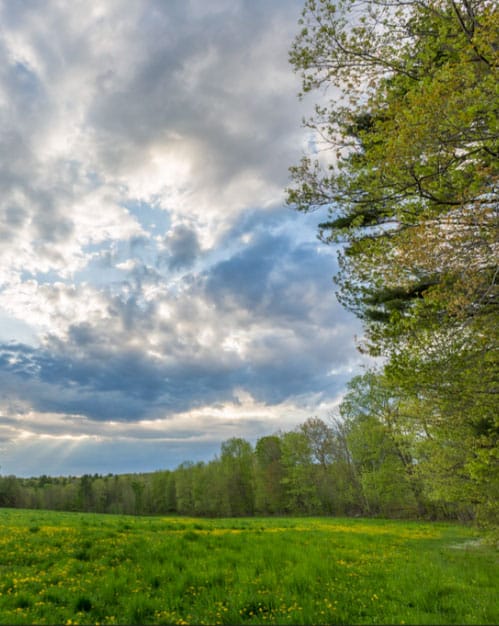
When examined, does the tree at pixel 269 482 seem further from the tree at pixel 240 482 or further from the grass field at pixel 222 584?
the grass field at pixel 222 584

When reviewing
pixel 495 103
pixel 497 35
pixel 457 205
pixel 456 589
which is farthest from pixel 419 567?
pixel 497 35

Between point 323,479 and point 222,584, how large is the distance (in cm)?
4976

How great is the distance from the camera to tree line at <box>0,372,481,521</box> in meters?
31.5

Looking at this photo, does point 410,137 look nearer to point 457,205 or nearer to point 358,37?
point 457,205

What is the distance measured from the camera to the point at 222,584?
314 inches

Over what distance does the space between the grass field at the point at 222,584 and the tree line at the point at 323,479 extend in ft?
34.1

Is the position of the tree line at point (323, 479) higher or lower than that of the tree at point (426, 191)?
lower

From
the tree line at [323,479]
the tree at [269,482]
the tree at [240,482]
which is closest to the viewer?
the tree line at [323,479]

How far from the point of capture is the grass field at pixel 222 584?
6.45 meters

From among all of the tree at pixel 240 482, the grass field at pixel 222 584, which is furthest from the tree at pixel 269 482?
the grass field at pixel 222 584

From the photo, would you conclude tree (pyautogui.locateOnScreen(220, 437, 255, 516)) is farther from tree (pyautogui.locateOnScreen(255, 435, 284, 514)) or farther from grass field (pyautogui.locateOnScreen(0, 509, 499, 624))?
grass field (pyautogui.locateOnScreen(0, 509, 499, 624))

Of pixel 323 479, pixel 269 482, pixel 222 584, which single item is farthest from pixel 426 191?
pixel 269 482

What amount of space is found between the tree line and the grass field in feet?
34.1

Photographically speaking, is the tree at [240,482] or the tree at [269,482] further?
the tree at [240,482]
